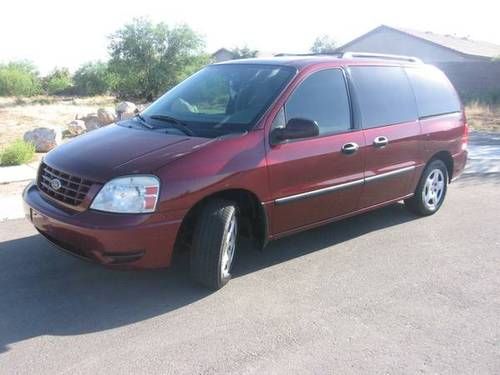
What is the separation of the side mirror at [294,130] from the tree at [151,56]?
26.8 m

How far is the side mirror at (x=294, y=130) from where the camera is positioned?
448cm

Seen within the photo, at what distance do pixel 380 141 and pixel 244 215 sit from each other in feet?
5.60

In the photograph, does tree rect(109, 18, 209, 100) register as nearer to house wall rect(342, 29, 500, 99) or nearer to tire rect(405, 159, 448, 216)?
house wall rect(342, 29, 500, 99)

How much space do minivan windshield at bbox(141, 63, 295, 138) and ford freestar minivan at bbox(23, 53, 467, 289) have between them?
0.05 ft

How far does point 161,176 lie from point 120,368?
132 cm

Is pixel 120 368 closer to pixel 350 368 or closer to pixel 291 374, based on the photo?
pixel 291 374

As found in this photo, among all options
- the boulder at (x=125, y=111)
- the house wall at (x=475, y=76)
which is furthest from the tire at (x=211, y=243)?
the house wall at (x=475, y=76)

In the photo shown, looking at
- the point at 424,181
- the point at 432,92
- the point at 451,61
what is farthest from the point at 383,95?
the point at 451,61

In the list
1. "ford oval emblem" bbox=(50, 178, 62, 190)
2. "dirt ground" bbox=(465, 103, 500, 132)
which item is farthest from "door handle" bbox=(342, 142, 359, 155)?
"dirt ground" bbox=(465, 103, 500, 132)

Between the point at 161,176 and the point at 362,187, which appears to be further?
the point at 362,187

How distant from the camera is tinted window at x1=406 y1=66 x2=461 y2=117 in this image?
6145mm

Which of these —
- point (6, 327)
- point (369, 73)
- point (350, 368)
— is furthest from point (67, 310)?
point (369, 73)

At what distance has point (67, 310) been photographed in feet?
12.9

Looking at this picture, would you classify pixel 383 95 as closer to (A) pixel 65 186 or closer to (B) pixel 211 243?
(B) pixel 211 243
